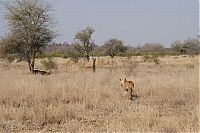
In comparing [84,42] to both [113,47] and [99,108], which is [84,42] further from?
[99,108]

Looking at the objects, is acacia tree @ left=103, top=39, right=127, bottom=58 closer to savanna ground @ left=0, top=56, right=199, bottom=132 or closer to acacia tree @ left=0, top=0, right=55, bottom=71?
acacia tree @ left=0, top=0, right=55, bottom=71

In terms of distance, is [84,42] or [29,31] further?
[84,42]

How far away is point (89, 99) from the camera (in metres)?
10.5

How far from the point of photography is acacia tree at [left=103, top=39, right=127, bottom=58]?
6157 cm

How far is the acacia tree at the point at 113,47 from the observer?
202 ft

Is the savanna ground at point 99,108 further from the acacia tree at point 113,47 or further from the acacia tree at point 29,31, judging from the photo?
the acacia tree at point 113,47

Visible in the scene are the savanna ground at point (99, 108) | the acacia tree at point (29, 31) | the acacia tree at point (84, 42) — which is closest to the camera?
the savanna ground at point (99, 108)

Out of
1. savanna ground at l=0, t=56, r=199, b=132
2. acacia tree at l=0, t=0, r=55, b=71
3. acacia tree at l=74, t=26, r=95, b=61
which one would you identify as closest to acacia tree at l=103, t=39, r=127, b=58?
acacia tree at l=74, t=26, r=95, b=61

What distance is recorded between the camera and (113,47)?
6350 cm

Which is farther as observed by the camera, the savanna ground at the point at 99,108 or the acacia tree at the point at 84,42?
the acacia tree at the point at 84,42

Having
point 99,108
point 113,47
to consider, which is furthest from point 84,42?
point 99,108

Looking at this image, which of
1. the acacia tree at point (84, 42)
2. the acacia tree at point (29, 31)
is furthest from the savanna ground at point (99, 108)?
the acacia tree at point (84, 42)

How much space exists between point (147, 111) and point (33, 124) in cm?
249

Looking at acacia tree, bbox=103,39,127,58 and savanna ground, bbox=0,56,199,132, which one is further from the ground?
acacia tree, bbox=103,39,127,58
